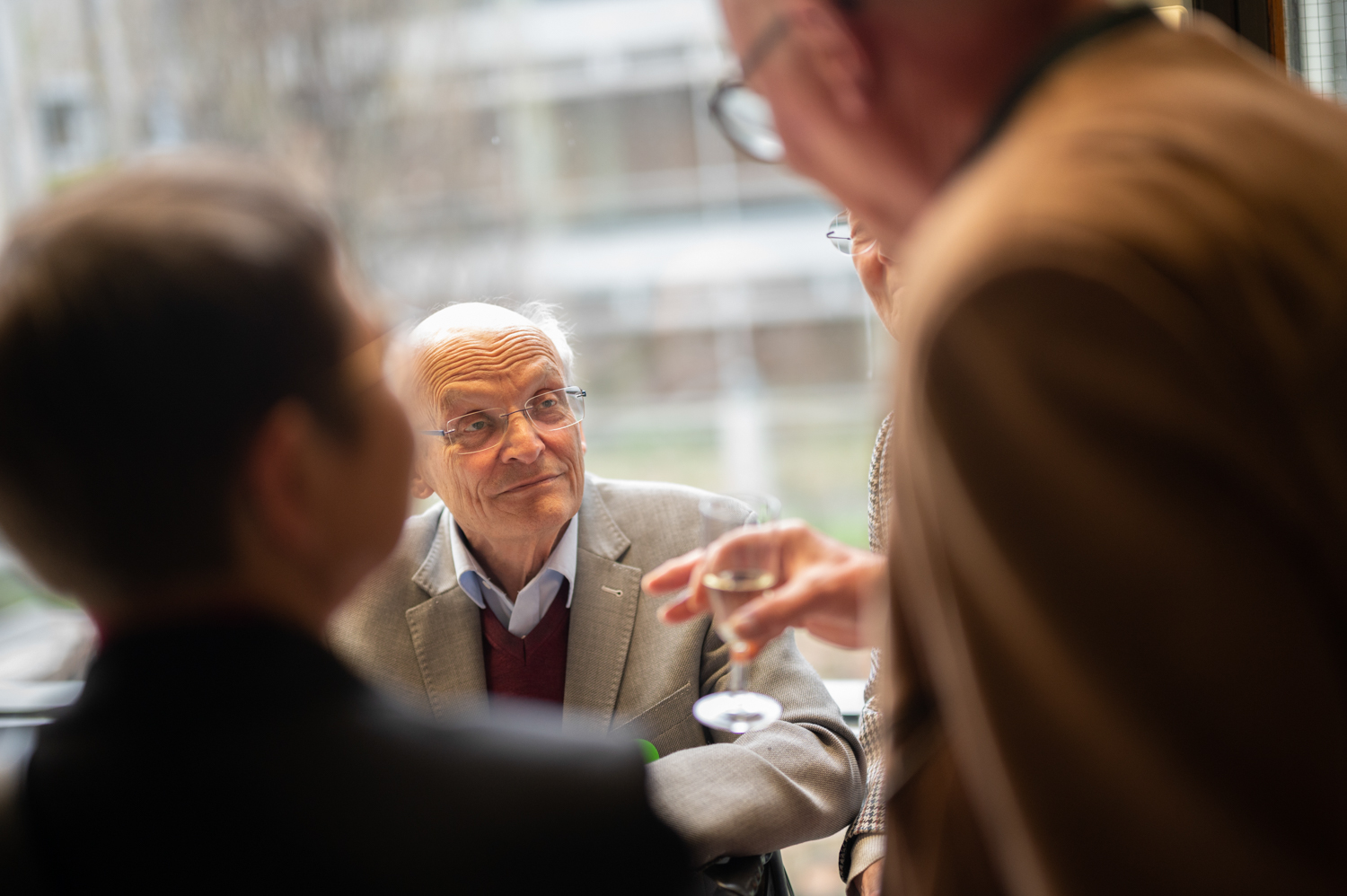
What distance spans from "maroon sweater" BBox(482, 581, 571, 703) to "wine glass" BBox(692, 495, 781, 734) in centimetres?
58

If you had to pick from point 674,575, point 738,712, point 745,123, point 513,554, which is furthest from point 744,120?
point 513,554

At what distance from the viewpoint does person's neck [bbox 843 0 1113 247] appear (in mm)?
618

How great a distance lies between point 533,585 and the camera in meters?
1.98

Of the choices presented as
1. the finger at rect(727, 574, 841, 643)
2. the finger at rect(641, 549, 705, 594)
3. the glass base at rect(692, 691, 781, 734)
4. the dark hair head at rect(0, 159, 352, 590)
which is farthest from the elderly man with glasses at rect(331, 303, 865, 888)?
the dark hair head at rect(0, 159, 352, 590)

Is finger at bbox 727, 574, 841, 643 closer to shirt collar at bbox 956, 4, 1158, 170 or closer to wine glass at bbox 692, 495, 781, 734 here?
wine glass at bbox 692, 495, 781, 734

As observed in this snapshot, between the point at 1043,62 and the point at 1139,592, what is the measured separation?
0.32m

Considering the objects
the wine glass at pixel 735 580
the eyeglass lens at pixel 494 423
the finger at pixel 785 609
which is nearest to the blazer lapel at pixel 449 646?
the eyeglass lens at pixel 494 423

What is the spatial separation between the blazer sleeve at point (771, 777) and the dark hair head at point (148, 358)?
38.7 inches

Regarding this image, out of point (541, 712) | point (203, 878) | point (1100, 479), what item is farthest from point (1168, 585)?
point (541, 712)

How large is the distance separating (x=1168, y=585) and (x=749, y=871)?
4.04ft

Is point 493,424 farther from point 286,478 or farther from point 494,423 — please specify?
point 286,478

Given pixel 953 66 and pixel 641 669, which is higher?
pixel 953 66

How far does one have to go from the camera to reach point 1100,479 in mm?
501

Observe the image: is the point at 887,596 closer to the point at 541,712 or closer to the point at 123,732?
the point at 123,732
